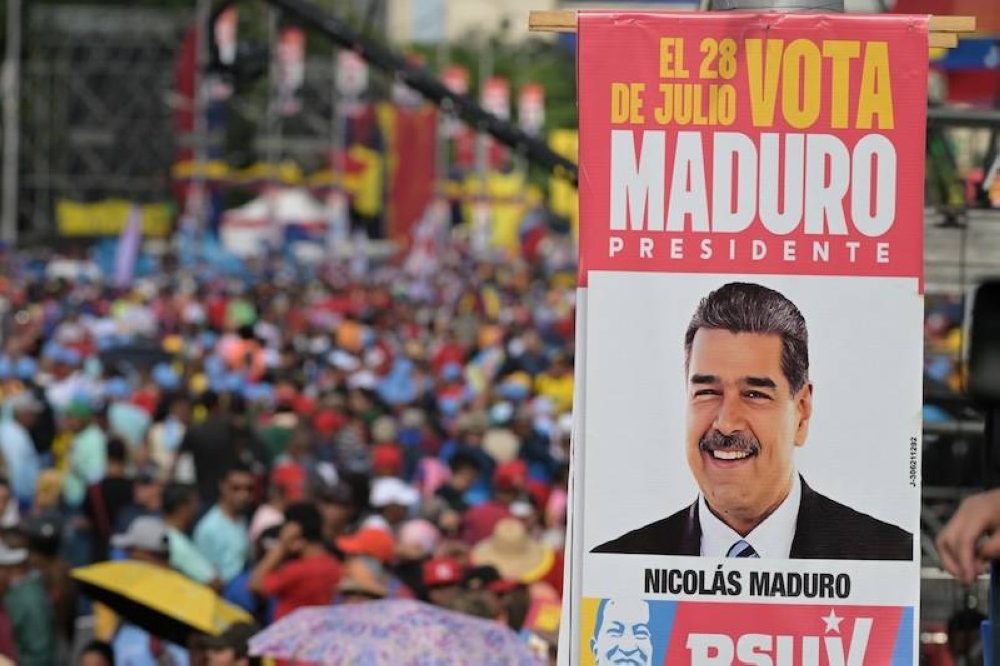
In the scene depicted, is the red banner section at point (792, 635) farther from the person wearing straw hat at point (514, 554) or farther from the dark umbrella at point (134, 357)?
the dark umbrella at point (134, 357)

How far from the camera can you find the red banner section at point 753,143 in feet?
14.8

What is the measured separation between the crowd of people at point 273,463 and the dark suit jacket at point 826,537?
11.7ft

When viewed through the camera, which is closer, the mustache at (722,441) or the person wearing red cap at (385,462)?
the mustache at (722,441)

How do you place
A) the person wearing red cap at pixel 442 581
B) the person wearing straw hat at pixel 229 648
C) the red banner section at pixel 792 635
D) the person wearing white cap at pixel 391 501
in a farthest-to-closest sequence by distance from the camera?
the person wearing white cap at pixel 391 501 < the person wearing red cap at pixel 442 581 < the person wearing straw hat at pixel 229 648 < the red banner section at pixel 792 635

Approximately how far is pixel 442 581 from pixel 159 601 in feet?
4.45

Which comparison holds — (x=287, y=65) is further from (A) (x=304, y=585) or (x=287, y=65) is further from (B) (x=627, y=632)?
(B) (x=627, y=632)

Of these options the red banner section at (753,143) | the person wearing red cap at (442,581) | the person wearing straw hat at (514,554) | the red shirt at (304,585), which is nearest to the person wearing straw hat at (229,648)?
the person wearing red cap at (442,581)

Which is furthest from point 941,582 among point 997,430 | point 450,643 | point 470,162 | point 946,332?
point 470,162

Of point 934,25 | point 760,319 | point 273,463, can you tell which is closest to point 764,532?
point 760,319

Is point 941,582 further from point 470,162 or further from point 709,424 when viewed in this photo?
point 470,162

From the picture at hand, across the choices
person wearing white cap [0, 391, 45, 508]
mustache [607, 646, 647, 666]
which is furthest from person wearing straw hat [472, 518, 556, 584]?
mustache [607, 646, 647, 666]

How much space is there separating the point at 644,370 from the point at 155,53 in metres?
77.8

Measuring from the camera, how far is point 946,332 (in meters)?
15.2

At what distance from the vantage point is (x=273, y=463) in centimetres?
1485
